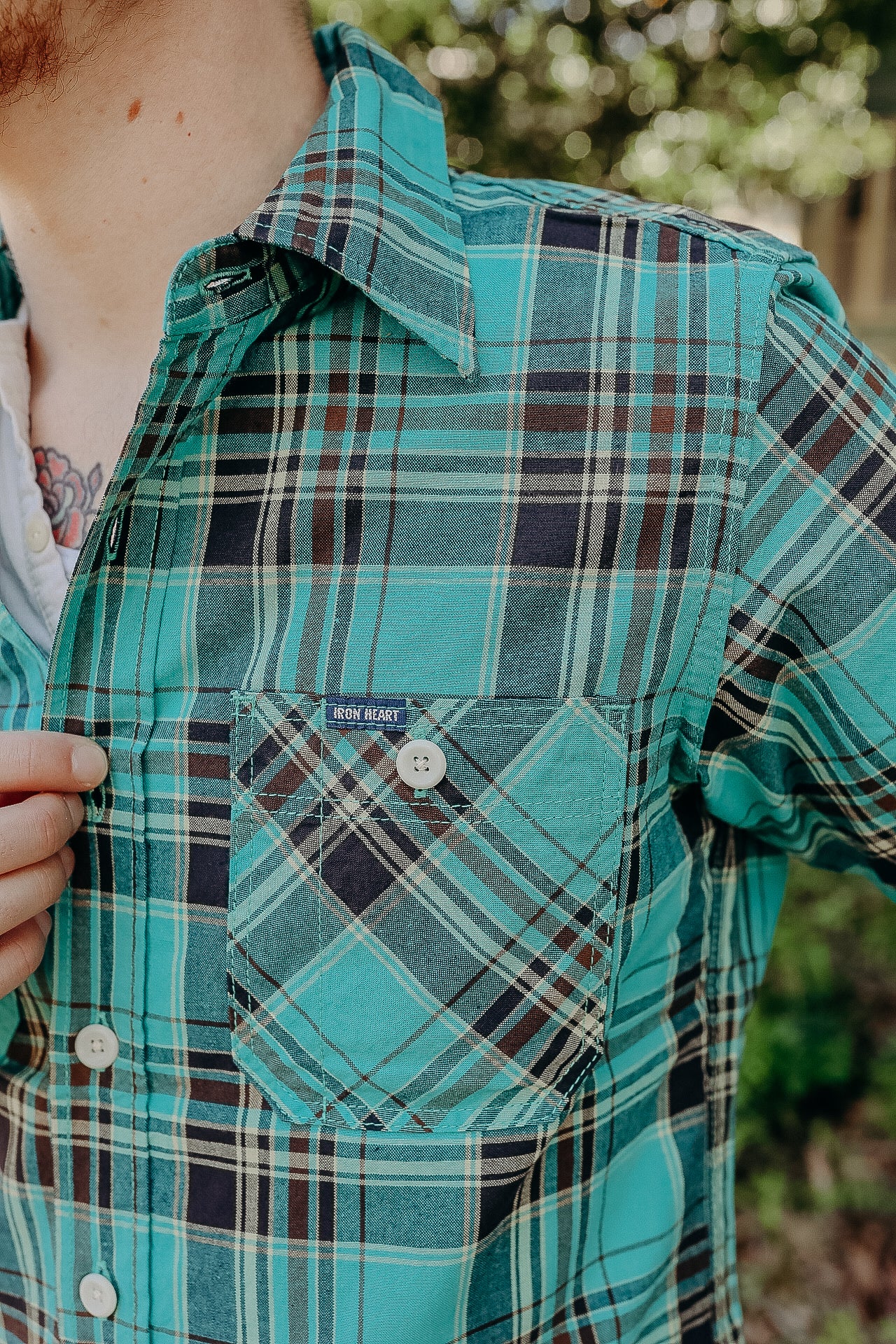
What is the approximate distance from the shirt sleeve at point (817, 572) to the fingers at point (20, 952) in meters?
0.70

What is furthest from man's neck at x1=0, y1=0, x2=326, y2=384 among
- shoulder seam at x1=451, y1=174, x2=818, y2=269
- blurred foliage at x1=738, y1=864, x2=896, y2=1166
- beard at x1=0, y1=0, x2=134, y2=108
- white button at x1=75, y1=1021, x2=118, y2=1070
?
blurred foliage at x1=738, y1=864, x2=896, y2=1166

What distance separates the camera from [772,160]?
288cm

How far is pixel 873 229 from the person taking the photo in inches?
179

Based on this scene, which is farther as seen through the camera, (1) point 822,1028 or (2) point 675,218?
(1) point 822,1028

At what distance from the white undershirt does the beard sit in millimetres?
342

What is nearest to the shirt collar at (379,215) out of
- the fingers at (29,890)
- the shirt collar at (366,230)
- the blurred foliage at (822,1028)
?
the shirt collar at (366,230)

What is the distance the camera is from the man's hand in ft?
3.05

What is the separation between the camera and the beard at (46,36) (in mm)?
986

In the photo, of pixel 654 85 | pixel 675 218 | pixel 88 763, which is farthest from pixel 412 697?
pixel 654 85

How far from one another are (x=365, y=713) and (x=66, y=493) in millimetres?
481

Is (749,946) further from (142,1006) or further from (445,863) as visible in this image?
(142,1006)

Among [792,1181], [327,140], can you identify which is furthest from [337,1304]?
[792,1181]

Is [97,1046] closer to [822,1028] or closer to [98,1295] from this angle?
[98,1295]

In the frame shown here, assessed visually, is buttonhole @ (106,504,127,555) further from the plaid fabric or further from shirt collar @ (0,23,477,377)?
shirt collar @ (0,23,477,377)
